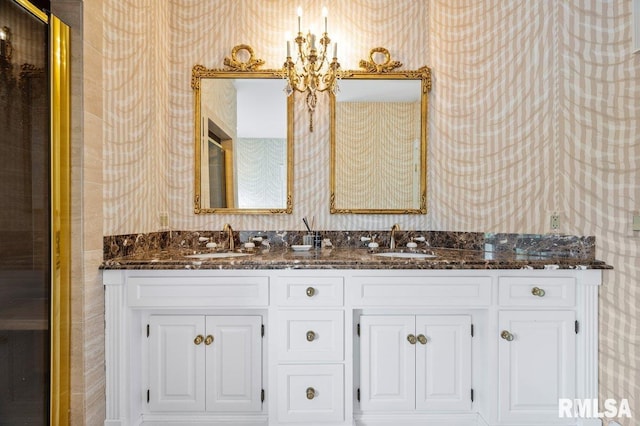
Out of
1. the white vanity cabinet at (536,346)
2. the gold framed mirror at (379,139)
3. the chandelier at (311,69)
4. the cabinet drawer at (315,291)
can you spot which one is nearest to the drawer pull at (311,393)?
the cabinet drawer at (315,291)

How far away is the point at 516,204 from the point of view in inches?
76.9

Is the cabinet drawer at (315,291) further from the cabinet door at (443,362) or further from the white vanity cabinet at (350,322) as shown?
the cabinet door at (443,362)

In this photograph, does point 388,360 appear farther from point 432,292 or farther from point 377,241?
point 377,241

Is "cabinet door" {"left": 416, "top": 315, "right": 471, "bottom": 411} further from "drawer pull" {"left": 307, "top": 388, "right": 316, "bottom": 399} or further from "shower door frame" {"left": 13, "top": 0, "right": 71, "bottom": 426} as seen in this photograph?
"shower door frame" {"left": 13, "top": 0, "right": 71, "bottom": 426}

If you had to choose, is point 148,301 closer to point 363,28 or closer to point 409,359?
point 409,359

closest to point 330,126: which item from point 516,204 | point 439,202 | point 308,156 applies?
point 308,156

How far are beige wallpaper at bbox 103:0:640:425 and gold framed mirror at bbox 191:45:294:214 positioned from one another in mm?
80

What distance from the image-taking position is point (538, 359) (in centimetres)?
161

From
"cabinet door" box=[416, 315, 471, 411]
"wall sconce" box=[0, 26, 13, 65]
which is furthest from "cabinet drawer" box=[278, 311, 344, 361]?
"wall sconce" box=[0, 26, 13, 65]

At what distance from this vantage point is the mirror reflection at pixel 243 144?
2.31 m

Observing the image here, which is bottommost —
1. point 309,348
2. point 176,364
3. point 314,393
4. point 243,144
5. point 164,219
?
point 314,393

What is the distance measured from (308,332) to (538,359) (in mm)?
1141

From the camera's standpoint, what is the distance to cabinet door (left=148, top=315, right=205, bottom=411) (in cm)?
170

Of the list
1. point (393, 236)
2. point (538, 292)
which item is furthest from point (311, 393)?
point (538, 292)
